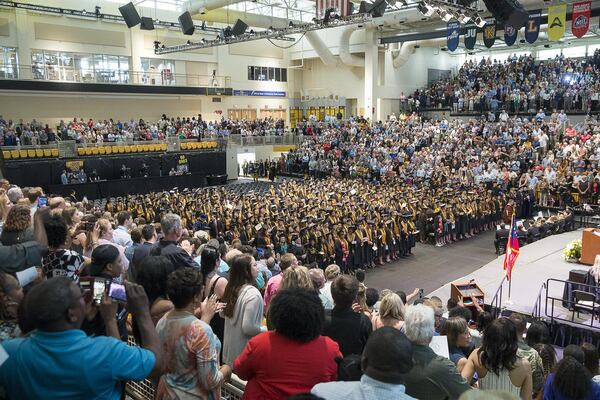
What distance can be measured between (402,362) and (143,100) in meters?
34.1

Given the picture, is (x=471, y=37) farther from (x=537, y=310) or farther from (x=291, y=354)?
(x=291, y=354)

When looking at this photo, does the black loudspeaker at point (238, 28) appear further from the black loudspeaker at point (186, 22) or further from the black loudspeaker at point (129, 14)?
the black loudspeaker at point (129, 14)

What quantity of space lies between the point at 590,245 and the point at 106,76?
27409 mm

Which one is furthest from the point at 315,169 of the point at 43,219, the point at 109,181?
the point at 43,219

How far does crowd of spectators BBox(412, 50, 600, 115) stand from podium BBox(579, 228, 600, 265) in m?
16.8

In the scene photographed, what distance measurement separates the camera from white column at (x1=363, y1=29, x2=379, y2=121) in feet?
109

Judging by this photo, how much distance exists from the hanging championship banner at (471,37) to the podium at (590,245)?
1382cm

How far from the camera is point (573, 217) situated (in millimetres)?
16672

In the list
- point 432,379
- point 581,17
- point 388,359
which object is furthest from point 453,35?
point 388,359

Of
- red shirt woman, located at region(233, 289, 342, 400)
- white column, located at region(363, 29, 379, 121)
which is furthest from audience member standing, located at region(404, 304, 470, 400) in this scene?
white column, located at region(363, 29, 379, 121)

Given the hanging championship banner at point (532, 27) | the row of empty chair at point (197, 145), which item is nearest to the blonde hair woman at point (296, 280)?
the hanging championship banner at point (532, 27)

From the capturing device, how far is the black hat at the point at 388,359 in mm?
2229

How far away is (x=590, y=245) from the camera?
11148 mm

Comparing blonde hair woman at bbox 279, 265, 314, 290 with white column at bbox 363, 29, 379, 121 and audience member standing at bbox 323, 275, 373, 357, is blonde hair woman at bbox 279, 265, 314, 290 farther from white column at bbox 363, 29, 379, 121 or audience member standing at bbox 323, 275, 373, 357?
white column at bbox 363, 29, 379, 121
